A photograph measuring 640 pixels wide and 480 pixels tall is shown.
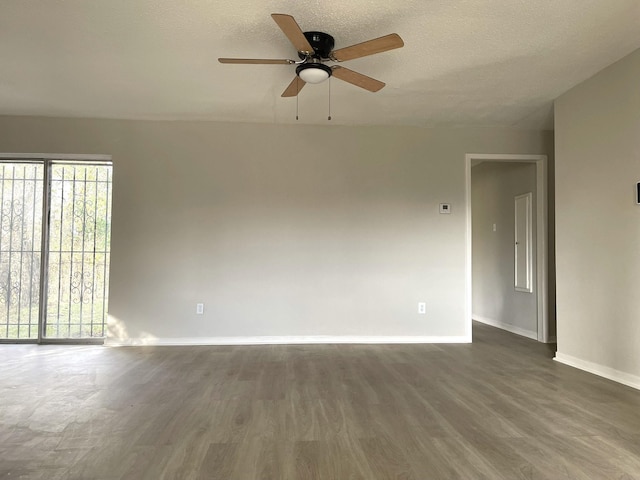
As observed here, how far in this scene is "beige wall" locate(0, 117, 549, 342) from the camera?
456 centimetres

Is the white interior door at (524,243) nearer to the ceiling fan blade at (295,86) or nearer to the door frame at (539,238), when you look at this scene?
the door frame at (539,238)

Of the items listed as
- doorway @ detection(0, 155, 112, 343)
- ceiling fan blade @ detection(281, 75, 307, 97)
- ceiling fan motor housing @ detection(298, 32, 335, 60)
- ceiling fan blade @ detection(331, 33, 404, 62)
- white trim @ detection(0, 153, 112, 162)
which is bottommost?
doorway @ detection(0, 155, 112, 343)

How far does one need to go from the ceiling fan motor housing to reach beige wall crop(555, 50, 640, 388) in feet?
7.76

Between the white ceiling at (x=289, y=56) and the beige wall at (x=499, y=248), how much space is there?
118 centimetres

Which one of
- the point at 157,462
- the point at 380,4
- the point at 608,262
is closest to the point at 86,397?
the point at 157,462

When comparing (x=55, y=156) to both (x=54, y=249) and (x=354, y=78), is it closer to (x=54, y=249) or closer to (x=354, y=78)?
(x=54, y=249)

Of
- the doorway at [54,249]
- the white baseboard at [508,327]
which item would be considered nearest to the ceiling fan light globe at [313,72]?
the doorway at [54,249]

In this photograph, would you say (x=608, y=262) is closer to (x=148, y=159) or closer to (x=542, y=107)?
(x=542, y=107)

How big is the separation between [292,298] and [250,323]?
55 cm

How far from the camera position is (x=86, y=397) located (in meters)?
2.81

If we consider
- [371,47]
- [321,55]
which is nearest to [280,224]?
[321,55]

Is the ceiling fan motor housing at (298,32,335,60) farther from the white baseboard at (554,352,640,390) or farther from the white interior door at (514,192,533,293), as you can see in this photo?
the white interior door at (514,192,533,293)

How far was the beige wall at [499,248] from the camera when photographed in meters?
5.16

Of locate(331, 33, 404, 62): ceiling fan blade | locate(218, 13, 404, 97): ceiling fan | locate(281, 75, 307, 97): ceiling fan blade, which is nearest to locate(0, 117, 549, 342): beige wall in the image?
locate(281, 75, 307, 97): ceiling fan blade
